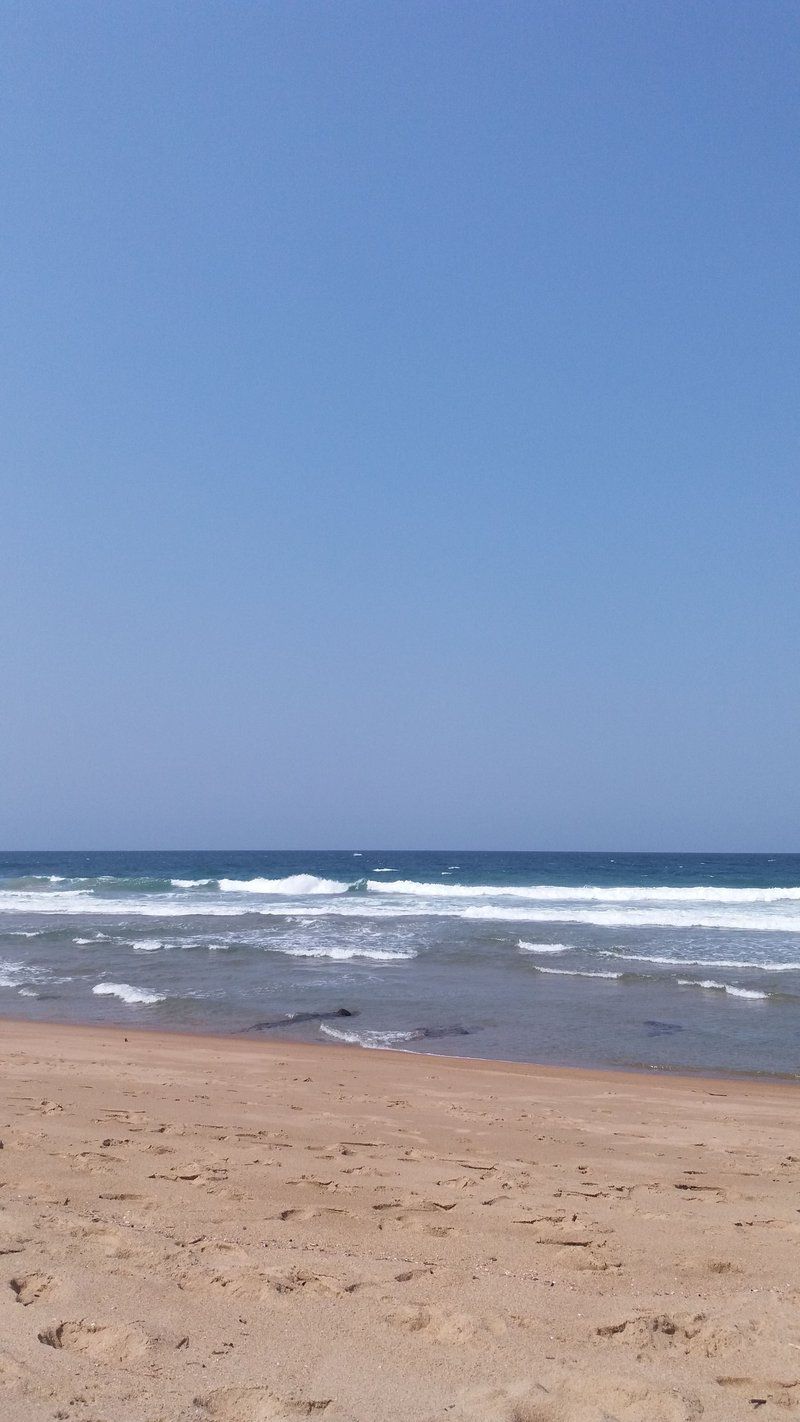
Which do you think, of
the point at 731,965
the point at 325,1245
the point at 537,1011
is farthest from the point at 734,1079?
the point at 731,965

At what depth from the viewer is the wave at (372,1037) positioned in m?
12.2

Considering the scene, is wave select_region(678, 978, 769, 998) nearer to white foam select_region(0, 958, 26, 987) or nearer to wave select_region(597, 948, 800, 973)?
wave select_region(597, 948, 800, 973)

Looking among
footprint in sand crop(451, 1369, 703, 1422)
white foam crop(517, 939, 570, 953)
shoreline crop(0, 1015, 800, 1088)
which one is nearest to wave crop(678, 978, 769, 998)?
white foam crop(517, 939, 570, 953)

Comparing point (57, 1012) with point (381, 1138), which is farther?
point (57, 1012)

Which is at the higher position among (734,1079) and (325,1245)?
(325,1245)

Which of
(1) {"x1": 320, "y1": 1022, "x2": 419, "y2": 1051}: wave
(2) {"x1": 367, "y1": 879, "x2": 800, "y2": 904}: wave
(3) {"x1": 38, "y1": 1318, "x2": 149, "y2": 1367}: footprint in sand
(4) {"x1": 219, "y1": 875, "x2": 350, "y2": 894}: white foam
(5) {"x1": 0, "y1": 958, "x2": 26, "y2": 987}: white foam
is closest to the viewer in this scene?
(3) {"x1": 38, "y1": 1318, "x2": 149, "y2": 1367}: footprint in sand

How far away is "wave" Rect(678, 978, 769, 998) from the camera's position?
15734mm

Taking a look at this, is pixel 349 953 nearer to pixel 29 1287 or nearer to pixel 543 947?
pixel 543 947

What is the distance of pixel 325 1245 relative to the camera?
15.9ft

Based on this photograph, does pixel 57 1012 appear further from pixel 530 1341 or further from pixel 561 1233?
pixel 530 1341

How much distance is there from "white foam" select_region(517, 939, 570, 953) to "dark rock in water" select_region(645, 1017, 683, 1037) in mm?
7360

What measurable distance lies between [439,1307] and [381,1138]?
356 cm

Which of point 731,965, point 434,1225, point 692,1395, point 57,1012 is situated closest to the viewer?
point 692,1395

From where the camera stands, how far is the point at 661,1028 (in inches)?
525
